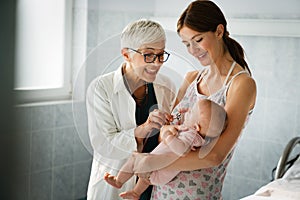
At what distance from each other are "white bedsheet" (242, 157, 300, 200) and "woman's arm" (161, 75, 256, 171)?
409mm

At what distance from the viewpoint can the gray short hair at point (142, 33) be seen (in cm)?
38

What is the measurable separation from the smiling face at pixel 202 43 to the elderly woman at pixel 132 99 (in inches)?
1.3

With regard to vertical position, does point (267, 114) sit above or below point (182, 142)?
below

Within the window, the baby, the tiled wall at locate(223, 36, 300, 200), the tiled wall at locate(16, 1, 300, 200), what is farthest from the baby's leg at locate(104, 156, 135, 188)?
the tiled wall at locate(223, 36, 300, 200)

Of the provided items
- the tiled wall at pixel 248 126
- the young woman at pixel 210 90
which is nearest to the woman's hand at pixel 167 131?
the young woman at pixel 210 90

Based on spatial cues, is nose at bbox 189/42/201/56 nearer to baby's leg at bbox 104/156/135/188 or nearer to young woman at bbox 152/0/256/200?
young woman at bbox 152/0/256/200

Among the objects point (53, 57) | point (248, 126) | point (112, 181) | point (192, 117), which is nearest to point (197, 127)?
point (192, 117)

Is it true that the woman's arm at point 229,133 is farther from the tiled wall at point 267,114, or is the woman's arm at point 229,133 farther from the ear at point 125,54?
the tiled wall at point 267,114

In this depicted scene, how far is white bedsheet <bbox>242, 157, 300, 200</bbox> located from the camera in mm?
855

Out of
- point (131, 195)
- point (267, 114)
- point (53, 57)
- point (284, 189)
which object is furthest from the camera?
point (267, 114)

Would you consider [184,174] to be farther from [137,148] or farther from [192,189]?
[137,148]

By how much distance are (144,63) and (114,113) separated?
0.17 feet

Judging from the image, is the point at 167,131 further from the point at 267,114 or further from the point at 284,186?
the point at 267,114

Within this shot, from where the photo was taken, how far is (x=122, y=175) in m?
0.45
